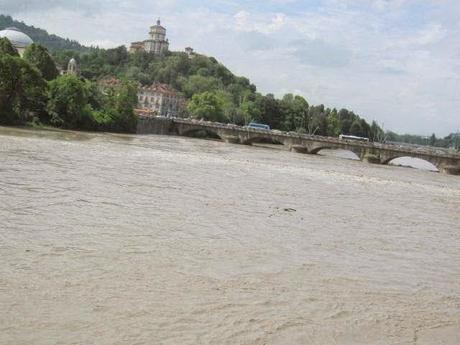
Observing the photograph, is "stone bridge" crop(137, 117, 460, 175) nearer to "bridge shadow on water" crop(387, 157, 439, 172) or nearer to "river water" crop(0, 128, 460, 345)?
"bridge shadow on water" crop(387, 157, 439, 172)

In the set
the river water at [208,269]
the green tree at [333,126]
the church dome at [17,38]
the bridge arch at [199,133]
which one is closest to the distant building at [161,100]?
the church dome at [17,38]

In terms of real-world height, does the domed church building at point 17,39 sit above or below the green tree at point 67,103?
above

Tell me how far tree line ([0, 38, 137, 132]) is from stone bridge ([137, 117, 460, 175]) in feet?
27.3

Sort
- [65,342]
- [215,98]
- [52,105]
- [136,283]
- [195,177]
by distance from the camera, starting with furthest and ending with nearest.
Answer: [215,98], [52,105], [195,177], [136,283], [65,342]

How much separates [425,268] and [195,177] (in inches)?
762

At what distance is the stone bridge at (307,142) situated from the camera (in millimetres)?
85188

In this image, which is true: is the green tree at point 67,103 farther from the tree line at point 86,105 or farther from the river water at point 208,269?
the river water at point 208,269

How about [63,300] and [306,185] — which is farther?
[306,185]

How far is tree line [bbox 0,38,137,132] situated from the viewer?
65.6 meters

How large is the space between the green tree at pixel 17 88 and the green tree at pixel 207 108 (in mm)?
69295

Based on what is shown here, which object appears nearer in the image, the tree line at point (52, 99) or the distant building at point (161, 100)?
the tree line at point (52, 99)

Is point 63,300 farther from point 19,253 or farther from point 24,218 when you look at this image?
point 24,218

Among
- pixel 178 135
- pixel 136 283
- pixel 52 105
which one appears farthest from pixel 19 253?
pixel 178 135

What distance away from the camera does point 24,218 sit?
52.1ft
